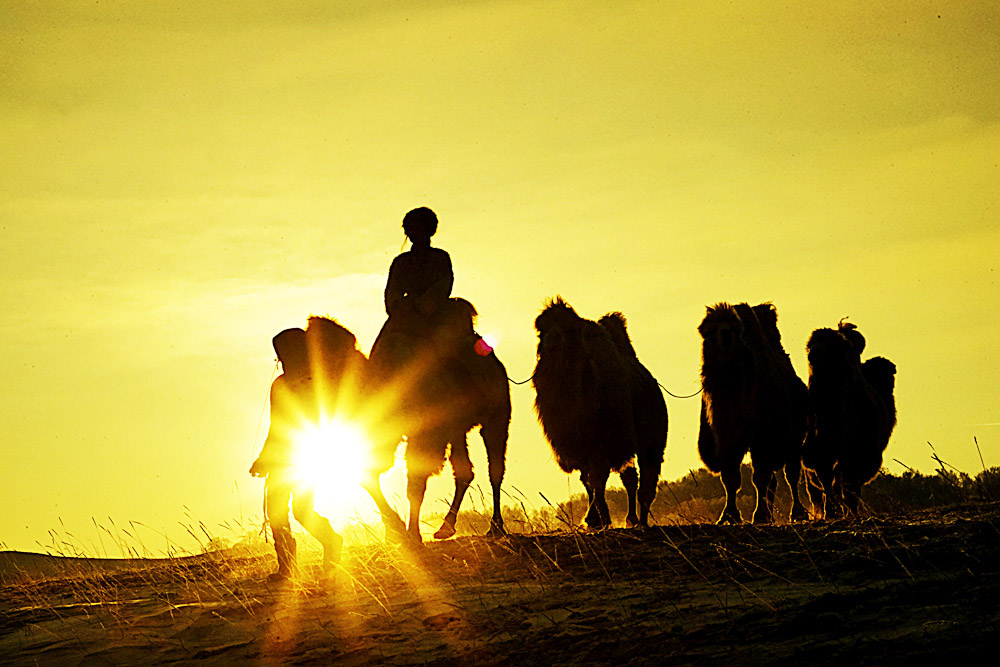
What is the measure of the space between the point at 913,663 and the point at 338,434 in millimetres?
6217

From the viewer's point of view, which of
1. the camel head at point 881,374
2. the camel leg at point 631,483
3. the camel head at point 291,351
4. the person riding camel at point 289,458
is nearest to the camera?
the person riding camel at point 289,458

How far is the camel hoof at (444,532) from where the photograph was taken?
39.6 feet

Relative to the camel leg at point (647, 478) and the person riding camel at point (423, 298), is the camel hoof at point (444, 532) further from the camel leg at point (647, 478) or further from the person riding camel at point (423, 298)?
the camel leg at point (647, 478)

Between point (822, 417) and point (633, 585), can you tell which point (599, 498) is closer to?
point (822, 417)

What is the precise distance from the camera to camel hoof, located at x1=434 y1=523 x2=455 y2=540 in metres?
12.1

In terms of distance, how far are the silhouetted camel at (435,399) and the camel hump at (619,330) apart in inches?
104

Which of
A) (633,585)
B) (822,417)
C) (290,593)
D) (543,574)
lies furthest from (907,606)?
(822,417)

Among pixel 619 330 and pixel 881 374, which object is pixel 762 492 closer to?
pixel 619 330

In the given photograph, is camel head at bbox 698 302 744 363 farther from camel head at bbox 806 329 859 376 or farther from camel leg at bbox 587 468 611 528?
camel leg at bbox 587 468 611 528

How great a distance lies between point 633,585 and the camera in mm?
8500

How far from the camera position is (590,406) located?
42.9 feet

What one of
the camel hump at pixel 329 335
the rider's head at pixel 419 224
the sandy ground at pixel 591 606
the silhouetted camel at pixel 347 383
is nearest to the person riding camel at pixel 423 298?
the rider's head at pixel 419 224

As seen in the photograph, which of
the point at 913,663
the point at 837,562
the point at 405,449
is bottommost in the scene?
the point at 913,663

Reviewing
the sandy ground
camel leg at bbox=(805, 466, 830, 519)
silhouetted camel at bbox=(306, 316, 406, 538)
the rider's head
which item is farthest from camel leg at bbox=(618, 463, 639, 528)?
the rider's head
